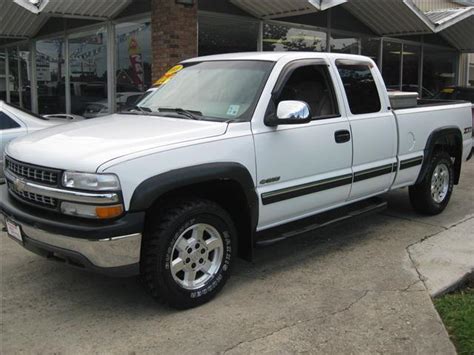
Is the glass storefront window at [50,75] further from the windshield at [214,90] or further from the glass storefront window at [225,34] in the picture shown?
the windshield at [214,90]

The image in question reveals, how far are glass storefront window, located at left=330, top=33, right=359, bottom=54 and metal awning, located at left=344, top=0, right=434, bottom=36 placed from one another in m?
0.54

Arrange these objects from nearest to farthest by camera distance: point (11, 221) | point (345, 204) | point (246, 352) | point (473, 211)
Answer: point (246, 352)
point (11, 221)
point (345, 204)
point (473, 211)

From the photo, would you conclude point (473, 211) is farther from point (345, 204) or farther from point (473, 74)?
point (473, 74)

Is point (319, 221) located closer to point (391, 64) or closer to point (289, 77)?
point (289, 77)

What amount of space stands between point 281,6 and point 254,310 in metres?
7.65

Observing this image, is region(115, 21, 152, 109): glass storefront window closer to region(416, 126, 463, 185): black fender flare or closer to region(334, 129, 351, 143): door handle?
region(416, 126, 463, 185): black fender flare

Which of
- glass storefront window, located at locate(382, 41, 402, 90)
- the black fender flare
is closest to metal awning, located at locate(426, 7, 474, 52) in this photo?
glass storefront window, located at locate(382, 41, 402, 90)

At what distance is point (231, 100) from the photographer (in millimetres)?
4527

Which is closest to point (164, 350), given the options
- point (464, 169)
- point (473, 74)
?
point (464, 169)

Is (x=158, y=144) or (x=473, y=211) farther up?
(x=158, y=144)

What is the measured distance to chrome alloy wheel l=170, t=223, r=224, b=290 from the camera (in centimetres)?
389

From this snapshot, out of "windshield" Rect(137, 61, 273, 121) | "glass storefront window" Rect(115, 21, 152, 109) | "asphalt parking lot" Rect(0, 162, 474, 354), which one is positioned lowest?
"asphalt parking lot" Rect(0, 162, 474, 354)

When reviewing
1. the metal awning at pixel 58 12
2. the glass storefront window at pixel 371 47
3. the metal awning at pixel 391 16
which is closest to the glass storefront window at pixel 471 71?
the glass storefront window at pixel 371 47

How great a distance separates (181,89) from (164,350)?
2423 millimetres
